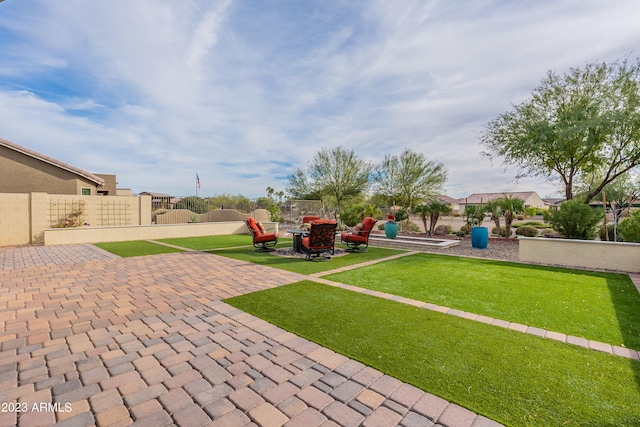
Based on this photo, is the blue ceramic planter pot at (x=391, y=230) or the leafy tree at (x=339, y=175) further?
the leafy tree at (x=339, y=175)

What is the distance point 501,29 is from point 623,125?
734 cm

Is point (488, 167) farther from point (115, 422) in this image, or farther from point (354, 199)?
point (115, 422)

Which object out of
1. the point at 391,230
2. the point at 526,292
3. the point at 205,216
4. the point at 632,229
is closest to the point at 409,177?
the point at 391,230

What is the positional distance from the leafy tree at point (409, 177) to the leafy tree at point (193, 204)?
544 inches

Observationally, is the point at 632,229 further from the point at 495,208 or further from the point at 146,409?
the point at 146,409

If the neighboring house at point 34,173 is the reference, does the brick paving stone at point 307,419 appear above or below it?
below

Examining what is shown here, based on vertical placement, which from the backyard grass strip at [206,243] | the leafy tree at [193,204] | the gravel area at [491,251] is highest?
the leafy tree at [193,204]

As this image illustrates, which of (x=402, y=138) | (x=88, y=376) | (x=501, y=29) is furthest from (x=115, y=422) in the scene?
(x=402, y=138)

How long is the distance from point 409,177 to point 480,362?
2059cm

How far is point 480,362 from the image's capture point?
269 centimetres

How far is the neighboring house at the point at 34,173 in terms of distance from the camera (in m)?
15.1

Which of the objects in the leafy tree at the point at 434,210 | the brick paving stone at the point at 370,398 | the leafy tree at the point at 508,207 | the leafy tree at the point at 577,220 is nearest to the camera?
the brick paving stone at the point at 370,398

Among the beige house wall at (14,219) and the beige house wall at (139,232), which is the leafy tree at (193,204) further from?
the beige house wall at (14,219)

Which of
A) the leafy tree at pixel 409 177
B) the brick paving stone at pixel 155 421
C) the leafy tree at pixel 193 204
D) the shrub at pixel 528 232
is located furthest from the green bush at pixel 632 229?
the leafy tree at pixel 193 204
